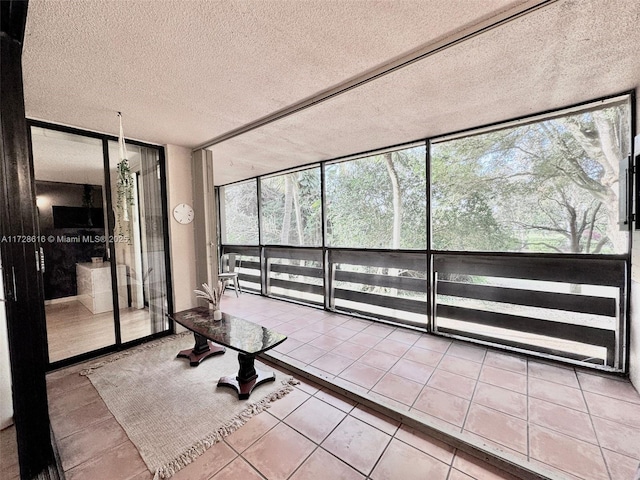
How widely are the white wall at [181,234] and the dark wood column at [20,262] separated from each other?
1913 millimetres

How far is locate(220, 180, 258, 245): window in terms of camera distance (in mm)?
5346

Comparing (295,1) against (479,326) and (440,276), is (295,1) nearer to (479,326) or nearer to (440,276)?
(440,276)

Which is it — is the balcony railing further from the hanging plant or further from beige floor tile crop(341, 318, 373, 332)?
the hanging plant

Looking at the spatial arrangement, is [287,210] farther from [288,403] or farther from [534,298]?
[534,298]

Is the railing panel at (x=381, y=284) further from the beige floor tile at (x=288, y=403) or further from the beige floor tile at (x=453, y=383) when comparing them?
the beige floor tile at (x=288, y=403)

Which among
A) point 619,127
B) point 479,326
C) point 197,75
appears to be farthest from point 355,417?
point 619,127

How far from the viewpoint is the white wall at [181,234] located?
10.7 feet

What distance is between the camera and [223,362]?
2.57 metres

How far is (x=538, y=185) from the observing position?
2.56m

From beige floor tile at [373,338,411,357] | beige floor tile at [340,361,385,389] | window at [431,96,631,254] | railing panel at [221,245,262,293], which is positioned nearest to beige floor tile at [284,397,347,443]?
beige floor tile at [340,361,385,389]

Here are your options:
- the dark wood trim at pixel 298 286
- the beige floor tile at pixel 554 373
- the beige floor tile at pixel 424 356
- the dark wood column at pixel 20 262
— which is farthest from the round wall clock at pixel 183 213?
the beige floor tile at pixel 554 373

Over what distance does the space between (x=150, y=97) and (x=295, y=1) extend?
4.78 ft

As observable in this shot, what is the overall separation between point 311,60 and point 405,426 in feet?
8.03

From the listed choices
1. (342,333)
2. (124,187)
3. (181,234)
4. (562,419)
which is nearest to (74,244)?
(181,234)
